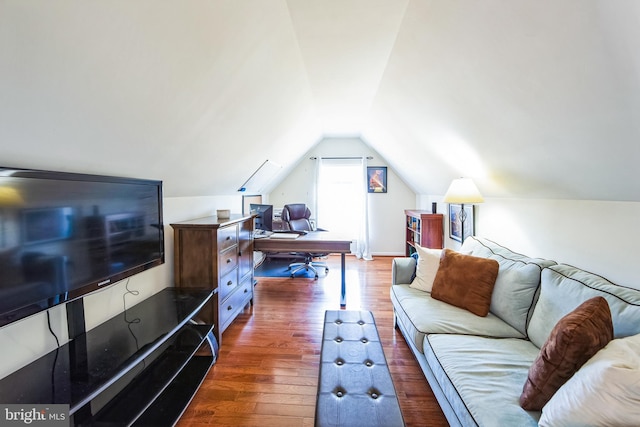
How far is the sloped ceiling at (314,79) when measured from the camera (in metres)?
0.94

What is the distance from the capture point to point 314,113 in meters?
3.69

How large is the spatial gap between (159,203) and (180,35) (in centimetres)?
110

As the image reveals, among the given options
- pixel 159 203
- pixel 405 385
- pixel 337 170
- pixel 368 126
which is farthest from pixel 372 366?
pixel 337 170

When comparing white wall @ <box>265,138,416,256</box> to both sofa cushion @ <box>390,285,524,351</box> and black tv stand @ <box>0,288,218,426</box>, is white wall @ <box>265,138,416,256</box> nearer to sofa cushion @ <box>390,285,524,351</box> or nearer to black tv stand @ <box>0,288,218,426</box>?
sofa cushion @ <box>390,285,524,351</box>

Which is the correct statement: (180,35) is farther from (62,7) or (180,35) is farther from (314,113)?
(314,113)

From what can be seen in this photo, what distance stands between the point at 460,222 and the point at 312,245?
2031 mm

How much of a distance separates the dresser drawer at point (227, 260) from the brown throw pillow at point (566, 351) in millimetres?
2129

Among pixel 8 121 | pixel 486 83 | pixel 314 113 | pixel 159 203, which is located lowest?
pixel 159 203

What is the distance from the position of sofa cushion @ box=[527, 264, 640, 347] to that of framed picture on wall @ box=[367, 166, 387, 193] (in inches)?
150

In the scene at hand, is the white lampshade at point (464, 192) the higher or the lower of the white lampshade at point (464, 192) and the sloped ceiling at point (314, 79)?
the lower

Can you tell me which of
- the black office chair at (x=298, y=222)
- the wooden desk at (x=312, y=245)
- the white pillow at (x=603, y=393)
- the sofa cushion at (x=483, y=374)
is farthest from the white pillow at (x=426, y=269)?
the black office chair at (x=298, y=222)

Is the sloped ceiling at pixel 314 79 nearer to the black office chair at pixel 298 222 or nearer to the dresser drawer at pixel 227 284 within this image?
the dresser drawer at pixel 227 284

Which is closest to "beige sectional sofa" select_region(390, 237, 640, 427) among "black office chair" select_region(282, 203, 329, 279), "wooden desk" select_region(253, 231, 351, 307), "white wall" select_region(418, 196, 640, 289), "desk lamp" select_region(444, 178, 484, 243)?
"white wall" select_region(418, 196, 640, 289)

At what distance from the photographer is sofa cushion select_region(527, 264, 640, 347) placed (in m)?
1.19
